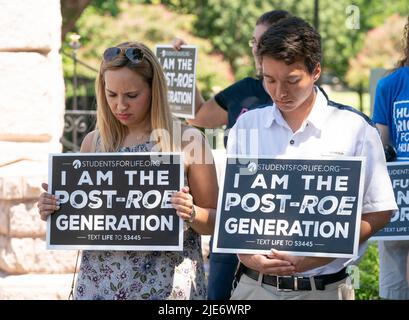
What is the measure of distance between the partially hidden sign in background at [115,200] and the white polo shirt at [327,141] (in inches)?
12.4

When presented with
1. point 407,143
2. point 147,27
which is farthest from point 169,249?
point 147,27

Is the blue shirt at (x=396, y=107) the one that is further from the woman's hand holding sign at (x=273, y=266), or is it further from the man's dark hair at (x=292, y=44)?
the woman's hand holding sign at (x=273, y=266)

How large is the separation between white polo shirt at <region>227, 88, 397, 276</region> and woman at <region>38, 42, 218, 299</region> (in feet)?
0.66

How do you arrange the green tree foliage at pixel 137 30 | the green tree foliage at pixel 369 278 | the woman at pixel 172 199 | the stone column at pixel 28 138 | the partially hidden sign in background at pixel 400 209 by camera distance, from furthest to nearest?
the green tree foliage at pixel 137 30, the green tree foliage at pixel 369 278, the stone column at pixel 28 138, the partially hidden sign in background at pixel 400 209, the woman at pixel 172 199

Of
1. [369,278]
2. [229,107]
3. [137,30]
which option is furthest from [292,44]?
[137,30]

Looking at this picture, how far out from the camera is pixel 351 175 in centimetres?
398

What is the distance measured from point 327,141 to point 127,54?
88cm

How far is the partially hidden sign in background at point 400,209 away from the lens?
16.8ft

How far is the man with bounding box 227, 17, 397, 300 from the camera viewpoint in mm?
3973

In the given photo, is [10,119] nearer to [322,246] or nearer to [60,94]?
[60,94]

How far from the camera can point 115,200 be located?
4.27 metres

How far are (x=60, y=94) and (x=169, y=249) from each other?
384 centimetres

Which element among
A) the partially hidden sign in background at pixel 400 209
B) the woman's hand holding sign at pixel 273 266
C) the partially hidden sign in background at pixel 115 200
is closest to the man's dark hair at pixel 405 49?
the partially hidden sign in background at pixel 400 209

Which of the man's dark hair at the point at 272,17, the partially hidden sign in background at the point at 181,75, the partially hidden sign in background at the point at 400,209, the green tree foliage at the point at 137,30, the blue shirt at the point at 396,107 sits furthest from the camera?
the green tree foliage at the point at 137,30
